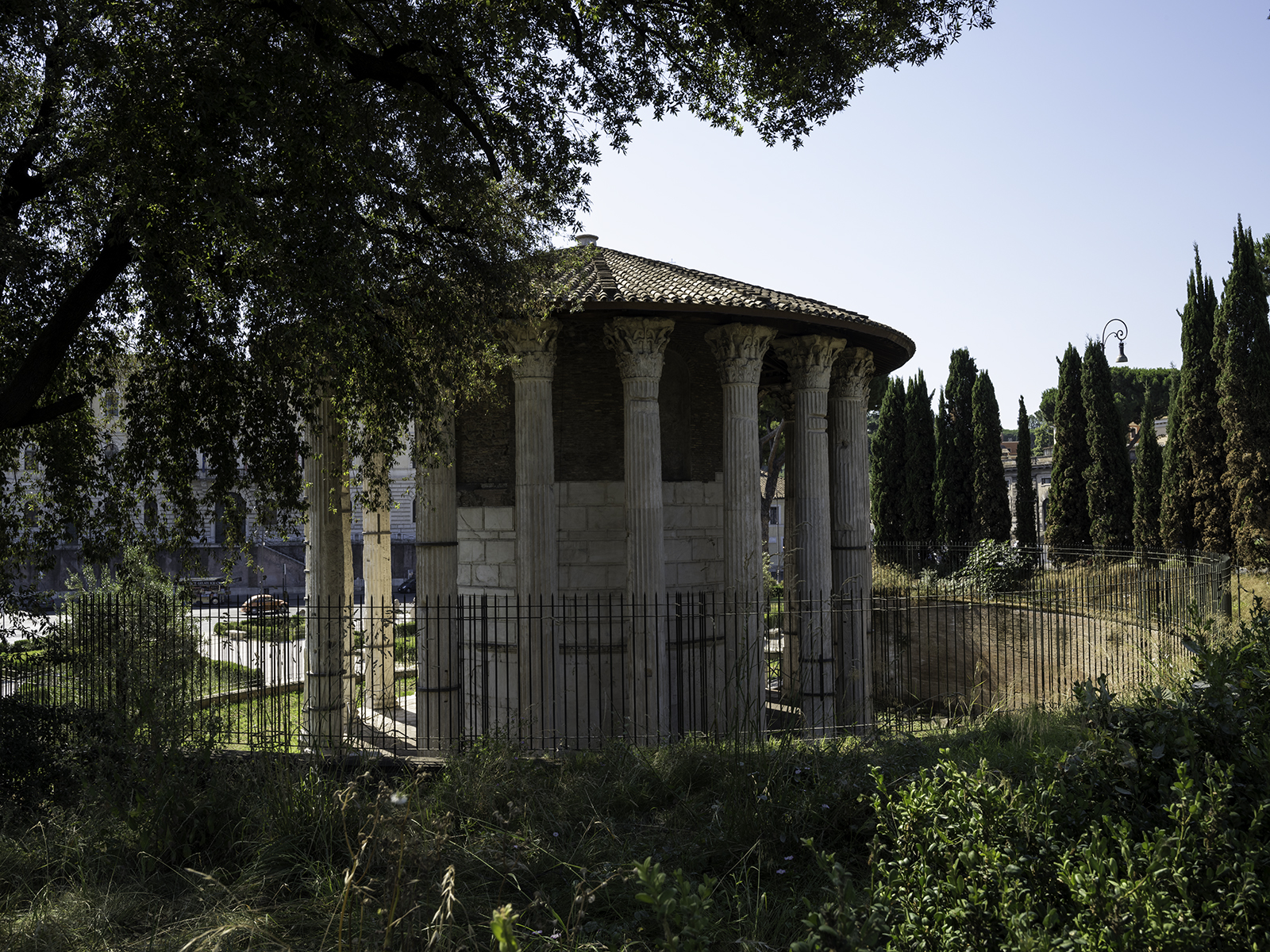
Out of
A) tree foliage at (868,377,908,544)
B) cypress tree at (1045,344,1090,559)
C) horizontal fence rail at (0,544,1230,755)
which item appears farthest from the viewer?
tree foliage at (868,377,908,544)


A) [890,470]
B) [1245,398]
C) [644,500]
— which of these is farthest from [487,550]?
[890,470]

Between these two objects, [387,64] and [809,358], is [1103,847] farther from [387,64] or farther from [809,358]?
[809,358]

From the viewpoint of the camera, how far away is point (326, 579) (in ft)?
36.7

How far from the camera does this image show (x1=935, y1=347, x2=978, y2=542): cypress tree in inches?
1056

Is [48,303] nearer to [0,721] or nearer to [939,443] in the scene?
[0,721]

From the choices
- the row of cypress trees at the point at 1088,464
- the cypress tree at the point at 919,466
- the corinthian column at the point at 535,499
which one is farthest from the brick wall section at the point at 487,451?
the cypress tree at the point at 919,466

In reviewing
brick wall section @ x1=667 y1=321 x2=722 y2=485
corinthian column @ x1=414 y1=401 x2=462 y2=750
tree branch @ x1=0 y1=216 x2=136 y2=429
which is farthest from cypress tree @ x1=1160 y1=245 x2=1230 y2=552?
tree branch @ x1=0 y1=216 x2=136 y2=429

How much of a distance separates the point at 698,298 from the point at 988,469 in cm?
1819

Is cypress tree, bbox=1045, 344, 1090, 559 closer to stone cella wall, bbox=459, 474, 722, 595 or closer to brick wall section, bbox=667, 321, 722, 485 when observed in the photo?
brick wall section, bbox=667, 321, 722, 485

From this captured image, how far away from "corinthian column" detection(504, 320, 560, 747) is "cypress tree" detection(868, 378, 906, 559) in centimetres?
1903

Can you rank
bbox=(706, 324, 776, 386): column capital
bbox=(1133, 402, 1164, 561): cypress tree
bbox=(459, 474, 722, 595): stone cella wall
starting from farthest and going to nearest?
bbox=(1133, 402, 1164, 561): cypress tree
bbox=(459, 474, 722, 595): stone cella wall
bbox=(706, 324, 776, 386): column capital

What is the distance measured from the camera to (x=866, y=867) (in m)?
4.99

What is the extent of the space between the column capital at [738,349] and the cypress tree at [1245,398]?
13.2 meters

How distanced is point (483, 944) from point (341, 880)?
1.11m
